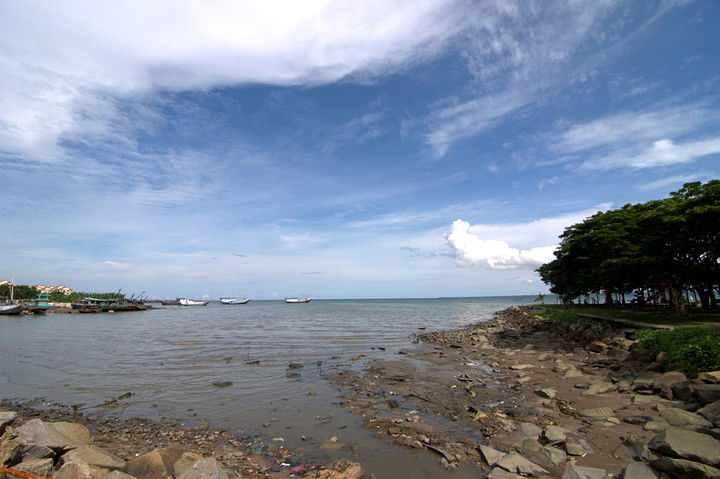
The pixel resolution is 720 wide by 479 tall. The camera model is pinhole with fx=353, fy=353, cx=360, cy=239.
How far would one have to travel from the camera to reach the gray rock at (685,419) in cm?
862

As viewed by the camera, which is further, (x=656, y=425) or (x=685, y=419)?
(x=656, y=425)

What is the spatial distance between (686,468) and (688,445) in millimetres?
1034

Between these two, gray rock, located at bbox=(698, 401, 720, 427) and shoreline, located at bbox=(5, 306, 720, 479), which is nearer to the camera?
shoreline, located at bbox=(5, 306, 720, 479)

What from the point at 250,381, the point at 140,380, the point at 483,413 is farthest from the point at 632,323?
the point at 140,380

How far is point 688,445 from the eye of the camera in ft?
23.9

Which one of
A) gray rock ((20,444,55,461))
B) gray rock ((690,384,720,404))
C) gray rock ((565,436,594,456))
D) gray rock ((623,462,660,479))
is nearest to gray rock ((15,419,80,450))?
gray rock ((20,444,55,461))

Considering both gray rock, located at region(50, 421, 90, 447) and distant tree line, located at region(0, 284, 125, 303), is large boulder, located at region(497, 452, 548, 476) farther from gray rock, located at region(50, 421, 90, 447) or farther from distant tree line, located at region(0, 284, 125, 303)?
distant tree line, located at region(0, 284, 125, 303)

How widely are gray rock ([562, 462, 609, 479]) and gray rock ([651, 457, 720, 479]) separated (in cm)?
108

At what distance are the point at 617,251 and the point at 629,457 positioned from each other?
24.4m

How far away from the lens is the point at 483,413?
11250 millimetres

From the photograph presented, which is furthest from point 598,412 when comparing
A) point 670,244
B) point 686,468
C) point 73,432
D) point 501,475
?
point 670,244

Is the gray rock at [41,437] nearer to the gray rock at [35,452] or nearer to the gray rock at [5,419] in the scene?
the gray rock at [35,452]

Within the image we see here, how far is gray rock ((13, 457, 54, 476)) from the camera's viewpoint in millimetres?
6543

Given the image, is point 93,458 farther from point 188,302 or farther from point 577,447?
point 188,302
